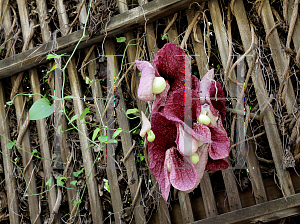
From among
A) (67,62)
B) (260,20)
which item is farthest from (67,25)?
(260,20)

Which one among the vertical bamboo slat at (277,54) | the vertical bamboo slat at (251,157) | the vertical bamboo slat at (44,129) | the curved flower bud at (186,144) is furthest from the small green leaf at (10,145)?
the vertical bamboo slat at (277,54)

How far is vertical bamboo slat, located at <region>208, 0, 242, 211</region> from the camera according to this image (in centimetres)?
110

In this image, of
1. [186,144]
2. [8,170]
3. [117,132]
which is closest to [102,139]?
[117,132]

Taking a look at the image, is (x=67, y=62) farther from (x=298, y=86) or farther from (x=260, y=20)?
(x=298, y=86)

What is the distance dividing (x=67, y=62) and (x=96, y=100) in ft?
0.73

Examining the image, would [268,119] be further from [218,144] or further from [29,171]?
[29,171]

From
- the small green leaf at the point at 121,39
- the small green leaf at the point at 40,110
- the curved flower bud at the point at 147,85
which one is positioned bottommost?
the curved flower bud at the point at 147,85

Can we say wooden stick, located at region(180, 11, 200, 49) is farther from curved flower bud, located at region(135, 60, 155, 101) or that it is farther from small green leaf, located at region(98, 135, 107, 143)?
small green leaf, located at region(98, 135, 107, 143)

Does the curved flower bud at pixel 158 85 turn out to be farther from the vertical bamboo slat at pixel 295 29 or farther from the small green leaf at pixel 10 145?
the small green leaf at pixel 10 145

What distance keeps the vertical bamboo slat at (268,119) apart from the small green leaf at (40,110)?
0.88 m

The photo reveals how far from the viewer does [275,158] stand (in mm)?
1065

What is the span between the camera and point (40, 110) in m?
1.25

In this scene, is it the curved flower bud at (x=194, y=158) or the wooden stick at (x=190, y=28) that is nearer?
the curved flower bud at (x=194, y=158)

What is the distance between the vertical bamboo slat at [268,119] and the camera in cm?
105
